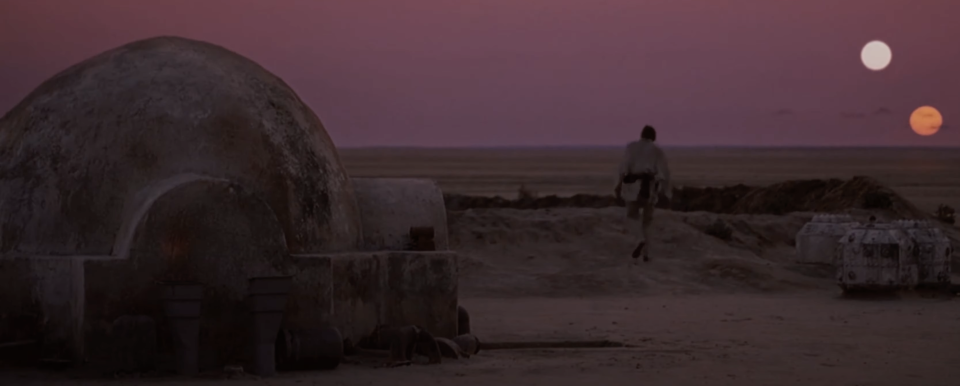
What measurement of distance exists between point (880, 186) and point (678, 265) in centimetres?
1108

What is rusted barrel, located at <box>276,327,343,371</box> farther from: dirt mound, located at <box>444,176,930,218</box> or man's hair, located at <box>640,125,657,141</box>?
dirt mound, located at <box>444,176,930,218</box>

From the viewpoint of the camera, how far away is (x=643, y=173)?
18.4m

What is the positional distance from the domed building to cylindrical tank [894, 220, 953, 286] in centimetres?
810

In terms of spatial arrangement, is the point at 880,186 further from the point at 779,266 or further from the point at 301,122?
the point at 301,122

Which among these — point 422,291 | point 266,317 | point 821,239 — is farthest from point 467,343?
point 821,239

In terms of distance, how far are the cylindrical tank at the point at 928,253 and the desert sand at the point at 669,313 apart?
28cm

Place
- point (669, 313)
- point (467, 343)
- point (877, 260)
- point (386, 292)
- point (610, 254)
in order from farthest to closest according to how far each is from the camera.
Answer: point (610, 254) → point (877, 260) → point (669, 313) → point (467, 343) → point (386, 292)

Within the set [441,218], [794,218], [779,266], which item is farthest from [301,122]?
[794,218]

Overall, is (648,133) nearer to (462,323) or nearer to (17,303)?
(462,323)

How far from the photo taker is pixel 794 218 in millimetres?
25375

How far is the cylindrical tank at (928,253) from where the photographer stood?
17141mm

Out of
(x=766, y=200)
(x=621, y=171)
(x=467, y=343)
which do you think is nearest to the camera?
(x=467, y=343)

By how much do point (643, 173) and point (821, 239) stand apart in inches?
144

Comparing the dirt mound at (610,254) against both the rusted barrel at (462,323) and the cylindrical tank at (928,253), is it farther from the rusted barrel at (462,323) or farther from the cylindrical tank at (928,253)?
the rusted barrel at (462,323)
